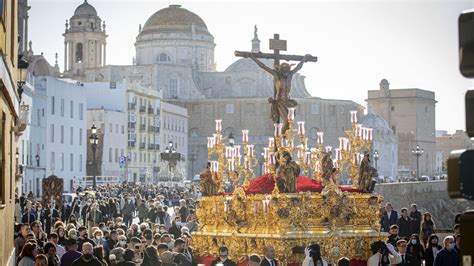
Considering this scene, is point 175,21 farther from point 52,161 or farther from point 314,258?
point 314,258

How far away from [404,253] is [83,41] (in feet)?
283

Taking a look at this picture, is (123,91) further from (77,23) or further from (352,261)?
(352,261)

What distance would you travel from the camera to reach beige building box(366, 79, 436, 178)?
134 meters

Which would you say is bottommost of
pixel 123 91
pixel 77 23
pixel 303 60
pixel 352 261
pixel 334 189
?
pixel 352 261

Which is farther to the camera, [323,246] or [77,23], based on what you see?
[77,23]

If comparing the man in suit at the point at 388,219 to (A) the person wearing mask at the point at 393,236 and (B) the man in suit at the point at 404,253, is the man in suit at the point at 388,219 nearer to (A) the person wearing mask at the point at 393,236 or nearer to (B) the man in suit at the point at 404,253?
(A) the person wearing mask at the point at 393,236

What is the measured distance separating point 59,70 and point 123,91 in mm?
26792

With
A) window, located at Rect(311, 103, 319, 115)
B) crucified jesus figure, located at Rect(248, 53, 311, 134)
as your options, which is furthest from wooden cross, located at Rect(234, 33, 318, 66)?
window, located at Rect(311, 103, 319, 115)

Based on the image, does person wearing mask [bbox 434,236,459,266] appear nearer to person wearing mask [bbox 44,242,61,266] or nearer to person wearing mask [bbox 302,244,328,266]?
person wearing mask [bbox 302,244,328,266]

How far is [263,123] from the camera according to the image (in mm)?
113188

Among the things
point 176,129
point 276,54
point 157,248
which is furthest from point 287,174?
point 176,129

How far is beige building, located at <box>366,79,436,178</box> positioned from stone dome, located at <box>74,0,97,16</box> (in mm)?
48010

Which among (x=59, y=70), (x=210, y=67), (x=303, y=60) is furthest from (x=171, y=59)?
(x=303, y=60)

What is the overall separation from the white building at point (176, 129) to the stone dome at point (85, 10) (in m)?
10.9
